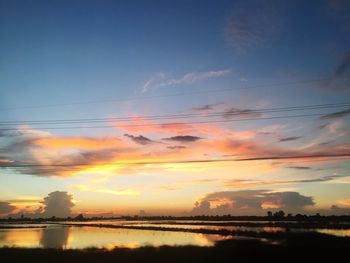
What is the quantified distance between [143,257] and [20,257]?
1311cm

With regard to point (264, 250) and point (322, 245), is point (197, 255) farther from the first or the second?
point (322, 245)

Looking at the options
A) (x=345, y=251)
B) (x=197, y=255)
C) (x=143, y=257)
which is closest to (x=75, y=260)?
(x=143, y=257)

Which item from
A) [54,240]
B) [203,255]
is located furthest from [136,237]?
[203,255]

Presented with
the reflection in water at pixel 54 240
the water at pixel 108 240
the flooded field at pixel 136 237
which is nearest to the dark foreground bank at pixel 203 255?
the flooded field at pixel 136 237

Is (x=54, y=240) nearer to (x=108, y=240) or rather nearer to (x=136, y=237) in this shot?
(x=108, y=240)

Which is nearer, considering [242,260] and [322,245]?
[242,260]

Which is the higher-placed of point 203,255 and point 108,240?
point 108,240

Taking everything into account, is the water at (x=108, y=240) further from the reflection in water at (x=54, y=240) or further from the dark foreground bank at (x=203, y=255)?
the dark foreground bank at (x=203, y=255)

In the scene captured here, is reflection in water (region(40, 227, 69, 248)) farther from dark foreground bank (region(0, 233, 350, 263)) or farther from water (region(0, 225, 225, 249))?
dark foreground bank (region(0, 233, 350, 263))

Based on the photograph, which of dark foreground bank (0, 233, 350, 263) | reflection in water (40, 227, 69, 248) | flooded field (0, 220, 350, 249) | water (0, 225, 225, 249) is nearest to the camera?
dark foreground bank (0, 233, 350, 263)

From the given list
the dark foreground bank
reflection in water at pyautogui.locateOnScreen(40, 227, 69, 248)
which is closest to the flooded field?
reflection in water at pyautogui.locateOnScreen(40, 227, 69, 248)

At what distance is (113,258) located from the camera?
1549 inches

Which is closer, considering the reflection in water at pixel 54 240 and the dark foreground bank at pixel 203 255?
the dark foreground bank at pixel 203 255

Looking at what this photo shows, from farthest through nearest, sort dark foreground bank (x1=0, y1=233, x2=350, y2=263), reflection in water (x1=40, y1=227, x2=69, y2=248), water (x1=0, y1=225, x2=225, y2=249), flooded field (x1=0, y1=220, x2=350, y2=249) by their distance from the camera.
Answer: reflection in water (x1=40, y1=227, x2=69, y2=248)
flooded field (x1=0, y1=220, x2=350, y2=249)
water (x1=0, y1=225, x2=225, y2=249)
dark foreground bank (x1=0, y1=233, x2=350, y2=263)
